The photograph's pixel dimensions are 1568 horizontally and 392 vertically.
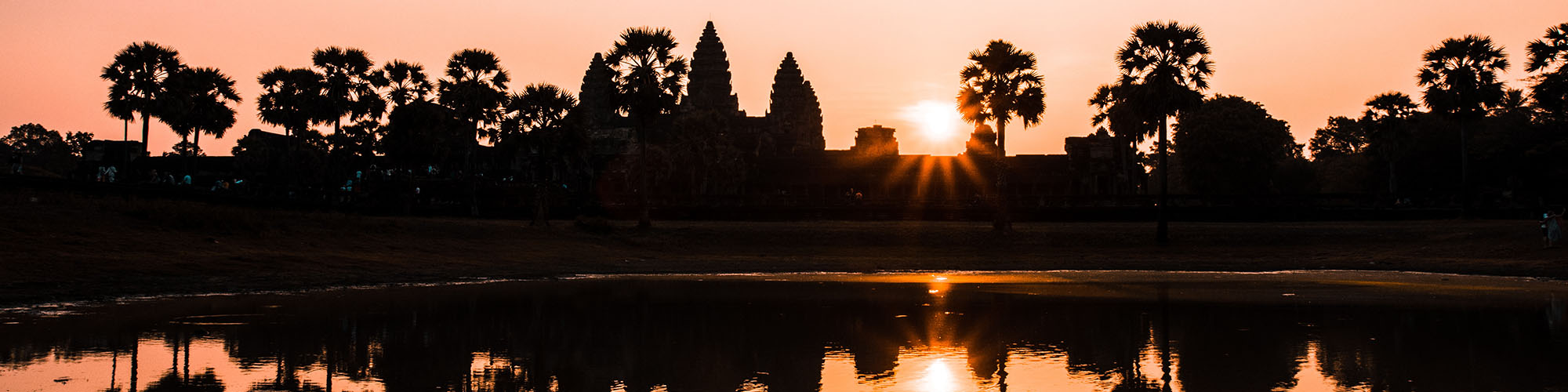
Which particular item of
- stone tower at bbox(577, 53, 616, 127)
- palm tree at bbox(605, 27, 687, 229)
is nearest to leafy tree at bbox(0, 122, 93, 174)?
stone tower at bbox(577, 53, 616, 127)

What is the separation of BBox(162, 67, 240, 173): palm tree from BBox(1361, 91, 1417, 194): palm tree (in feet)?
209

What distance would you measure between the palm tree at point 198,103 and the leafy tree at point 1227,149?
57760 millimetres

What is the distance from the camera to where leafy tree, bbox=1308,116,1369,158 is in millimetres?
125875

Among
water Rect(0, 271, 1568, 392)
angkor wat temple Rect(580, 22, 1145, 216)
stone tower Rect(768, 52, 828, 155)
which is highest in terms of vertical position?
stone tower Rect(768, 52, 828, 155)

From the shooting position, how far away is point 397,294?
91.4ft

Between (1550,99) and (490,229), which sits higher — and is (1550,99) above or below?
above

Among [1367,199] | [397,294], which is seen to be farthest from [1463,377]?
[1367,199]

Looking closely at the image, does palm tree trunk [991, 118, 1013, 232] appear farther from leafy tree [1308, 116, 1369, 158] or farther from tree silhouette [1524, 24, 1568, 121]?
leafy tree [1308, 116, 1369, 158]

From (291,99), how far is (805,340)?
53.6 m

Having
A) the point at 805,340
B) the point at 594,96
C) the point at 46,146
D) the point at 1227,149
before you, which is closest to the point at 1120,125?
the point at 1227,149

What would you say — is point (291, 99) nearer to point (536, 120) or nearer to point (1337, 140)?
point (536, 120)

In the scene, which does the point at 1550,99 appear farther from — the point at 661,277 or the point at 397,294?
the point at 397,294

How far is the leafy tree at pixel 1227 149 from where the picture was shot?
82125mm

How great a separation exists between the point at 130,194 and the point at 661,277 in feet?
63.0
